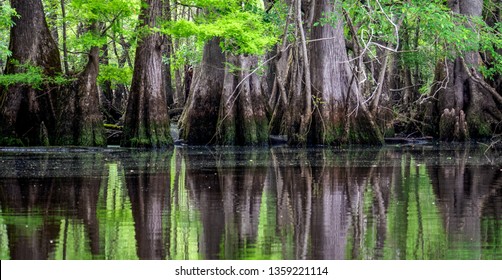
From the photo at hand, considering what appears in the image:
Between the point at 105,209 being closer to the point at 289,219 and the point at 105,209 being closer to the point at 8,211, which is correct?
the point at 8,211

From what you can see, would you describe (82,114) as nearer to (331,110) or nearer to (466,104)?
(331,110)

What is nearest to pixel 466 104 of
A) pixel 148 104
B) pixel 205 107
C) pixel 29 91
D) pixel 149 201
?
pixel 205 107

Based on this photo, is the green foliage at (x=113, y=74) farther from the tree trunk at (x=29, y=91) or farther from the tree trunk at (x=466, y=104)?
the tree trunk at (x=466, y=104)

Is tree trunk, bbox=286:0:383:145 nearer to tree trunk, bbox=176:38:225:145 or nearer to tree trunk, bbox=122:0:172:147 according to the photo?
tree trunk, bbox=176:38:225:145

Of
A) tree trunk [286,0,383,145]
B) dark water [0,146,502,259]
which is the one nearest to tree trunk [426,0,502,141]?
tree trunk [286,0,383,145]

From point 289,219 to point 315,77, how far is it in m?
16.4

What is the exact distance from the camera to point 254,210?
982cm

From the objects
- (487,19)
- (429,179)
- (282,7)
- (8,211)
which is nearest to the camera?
(8,211)

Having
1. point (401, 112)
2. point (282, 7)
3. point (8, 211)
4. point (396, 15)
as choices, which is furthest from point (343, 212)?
point (401, 112)

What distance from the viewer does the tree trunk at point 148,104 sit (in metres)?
24.5

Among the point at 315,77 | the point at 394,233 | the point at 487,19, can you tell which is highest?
the point at 487,19

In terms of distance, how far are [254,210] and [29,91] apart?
15917 millimetres

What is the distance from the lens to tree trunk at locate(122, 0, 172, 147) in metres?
24.5

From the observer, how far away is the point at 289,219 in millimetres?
9008
